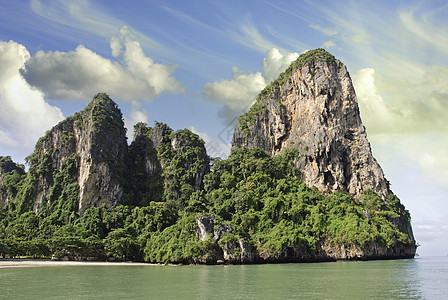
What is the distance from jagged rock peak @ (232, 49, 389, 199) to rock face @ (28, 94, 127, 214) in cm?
2357

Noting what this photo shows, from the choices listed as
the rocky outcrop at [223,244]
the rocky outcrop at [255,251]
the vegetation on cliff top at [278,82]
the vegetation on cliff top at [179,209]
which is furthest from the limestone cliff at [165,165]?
the rocky outcrop at [255,251]

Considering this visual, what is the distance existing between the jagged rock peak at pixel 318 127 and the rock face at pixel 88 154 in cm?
2357

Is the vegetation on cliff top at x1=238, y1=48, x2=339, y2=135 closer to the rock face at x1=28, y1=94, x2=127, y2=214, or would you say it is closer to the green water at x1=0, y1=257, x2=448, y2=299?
the rock face at x1=28, y1=94, x2=127, y2=214

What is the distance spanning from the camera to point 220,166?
69938mm

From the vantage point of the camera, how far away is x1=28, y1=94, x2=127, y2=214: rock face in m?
65.1

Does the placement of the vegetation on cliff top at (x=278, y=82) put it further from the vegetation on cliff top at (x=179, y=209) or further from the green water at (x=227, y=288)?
the green water at (x=227, y=288)

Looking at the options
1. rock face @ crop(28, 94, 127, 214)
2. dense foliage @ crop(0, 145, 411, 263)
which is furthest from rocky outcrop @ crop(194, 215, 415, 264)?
rock face @ crop(28, 94, 127, 214)

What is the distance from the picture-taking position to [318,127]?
68.6m

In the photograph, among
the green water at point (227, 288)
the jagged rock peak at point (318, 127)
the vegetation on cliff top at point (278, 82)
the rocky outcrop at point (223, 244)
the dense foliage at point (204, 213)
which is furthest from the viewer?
the vegetation on cliff top at point (278, 82)

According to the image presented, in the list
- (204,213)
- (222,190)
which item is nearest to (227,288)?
(204,213)

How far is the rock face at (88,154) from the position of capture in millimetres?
65125

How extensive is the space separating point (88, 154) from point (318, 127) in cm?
3812

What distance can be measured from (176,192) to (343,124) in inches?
1204

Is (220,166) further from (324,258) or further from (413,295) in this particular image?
(413,295)
